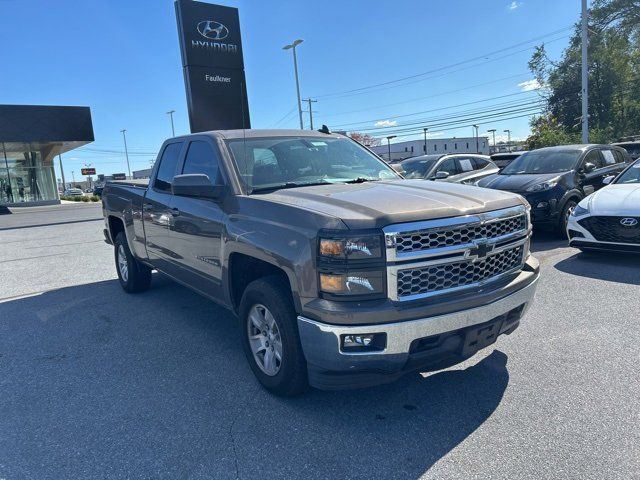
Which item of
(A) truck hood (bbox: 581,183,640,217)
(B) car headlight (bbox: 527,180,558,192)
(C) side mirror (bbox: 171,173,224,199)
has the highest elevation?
(C) side mirror (bbox: 171,173,224,199)

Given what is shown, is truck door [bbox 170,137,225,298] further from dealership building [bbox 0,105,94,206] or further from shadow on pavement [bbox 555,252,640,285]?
dealership building [bbox 0,105,94,206]

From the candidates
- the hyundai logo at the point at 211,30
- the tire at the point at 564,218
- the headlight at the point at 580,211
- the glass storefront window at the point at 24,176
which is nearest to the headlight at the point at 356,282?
the headlight at the point at 580,211

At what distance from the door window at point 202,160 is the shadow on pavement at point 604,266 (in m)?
4.87

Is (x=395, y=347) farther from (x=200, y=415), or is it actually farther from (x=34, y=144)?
(x=34, y=144)

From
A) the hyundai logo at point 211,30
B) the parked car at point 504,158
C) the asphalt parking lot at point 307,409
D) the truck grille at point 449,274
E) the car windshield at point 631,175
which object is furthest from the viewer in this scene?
the hyundai logo at point 211,30

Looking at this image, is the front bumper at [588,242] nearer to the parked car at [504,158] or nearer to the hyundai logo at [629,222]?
the hyundai logo at [629,222]

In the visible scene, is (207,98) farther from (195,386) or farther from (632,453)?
(632,453)

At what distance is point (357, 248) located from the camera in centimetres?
263

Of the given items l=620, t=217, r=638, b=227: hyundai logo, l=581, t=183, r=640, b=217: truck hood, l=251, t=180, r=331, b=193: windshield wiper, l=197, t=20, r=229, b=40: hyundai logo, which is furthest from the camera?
l=197, t=20, r=229, b=40: hyundai logo

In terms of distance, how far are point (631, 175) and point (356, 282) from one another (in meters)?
6.86

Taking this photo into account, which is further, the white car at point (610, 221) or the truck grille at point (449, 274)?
the white car at point (610, 221)

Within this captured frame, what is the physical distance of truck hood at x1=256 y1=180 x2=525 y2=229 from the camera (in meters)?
2.72

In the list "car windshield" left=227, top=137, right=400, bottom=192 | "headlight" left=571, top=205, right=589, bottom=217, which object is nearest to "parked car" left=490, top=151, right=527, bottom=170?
"headlight" left=571, top=205, right=589, bottom=217

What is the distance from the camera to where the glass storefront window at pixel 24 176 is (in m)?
33.0
